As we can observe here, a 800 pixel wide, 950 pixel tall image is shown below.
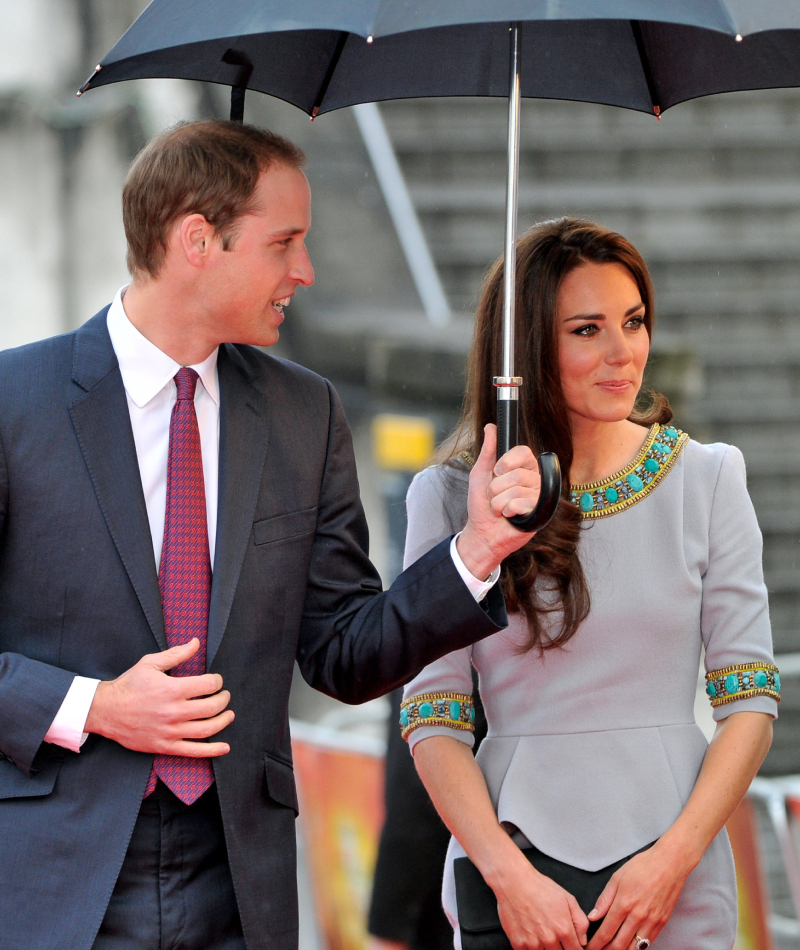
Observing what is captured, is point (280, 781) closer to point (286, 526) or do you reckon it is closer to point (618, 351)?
point (286, 526)

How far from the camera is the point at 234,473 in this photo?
1.88 metres

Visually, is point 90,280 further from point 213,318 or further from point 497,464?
point 497,464

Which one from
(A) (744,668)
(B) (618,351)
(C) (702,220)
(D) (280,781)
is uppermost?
(C) (702,220)

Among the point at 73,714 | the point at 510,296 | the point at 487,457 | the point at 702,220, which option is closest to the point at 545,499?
Result: the point at 487,457

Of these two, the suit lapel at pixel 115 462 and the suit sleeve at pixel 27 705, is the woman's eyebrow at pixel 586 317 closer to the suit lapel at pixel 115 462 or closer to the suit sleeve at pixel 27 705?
the suit lapel at pixel 115 462

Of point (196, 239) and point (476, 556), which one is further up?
point (196, 239)

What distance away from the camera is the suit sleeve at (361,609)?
183cm

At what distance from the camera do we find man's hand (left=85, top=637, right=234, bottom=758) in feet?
5.37

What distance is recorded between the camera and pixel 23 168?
304 centimetres

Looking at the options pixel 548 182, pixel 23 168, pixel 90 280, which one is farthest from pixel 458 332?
pixel 23 168

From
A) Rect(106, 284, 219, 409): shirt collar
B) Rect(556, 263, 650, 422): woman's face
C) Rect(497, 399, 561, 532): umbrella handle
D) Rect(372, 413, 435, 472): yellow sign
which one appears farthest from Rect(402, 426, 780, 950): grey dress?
Rect(372, 413, 435, 472): yellow sign

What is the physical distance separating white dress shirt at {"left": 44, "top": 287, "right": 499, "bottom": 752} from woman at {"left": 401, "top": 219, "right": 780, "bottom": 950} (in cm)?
41

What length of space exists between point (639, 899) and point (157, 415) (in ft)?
3.54

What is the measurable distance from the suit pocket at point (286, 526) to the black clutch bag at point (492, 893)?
66 centimetres
